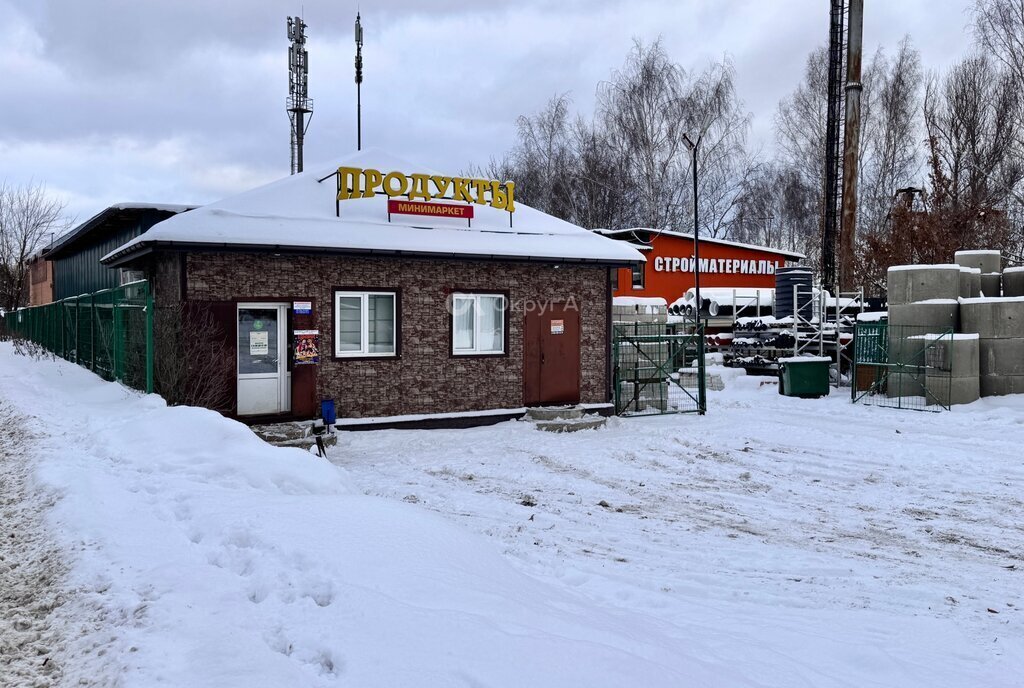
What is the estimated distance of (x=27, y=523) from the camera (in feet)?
21.6

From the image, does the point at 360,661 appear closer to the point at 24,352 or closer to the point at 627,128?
the point at 24,352

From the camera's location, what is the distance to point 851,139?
88.7ft

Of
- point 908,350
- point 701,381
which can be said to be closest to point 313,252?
point 701,381

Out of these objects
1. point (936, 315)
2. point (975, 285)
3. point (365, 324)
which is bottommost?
point (365, 324)

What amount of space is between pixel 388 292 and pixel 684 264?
26152 millimetres

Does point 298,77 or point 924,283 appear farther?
point 298,77

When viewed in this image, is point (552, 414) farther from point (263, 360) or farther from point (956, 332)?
point (956, 332)

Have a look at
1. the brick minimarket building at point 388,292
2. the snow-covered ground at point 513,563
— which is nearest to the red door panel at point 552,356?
the brick minimarket building at point 388,292

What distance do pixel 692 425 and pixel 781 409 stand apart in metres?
3.40

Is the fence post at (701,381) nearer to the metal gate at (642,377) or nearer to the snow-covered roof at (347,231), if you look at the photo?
the metal gate at (642,377)

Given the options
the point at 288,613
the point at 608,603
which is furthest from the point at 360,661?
the point at 608,603

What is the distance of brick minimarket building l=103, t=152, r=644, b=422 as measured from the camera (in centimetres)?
1312

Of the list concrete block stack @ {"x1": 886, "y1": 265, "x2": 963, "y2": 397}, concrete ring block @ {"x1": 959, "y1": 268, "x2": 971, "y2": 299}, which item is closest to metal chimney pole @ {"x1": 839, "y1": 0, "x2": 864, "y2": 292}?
concrete ring block @ {"x1": 959, "y1": 268, "x2": 971, "y2": 299}

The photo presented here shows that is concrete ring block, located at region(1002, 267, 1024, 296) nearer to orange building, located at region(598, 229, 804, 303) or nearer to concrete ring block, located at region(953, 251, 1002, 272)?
concrete ring block, located at region(953, 251, 1002, 272)
